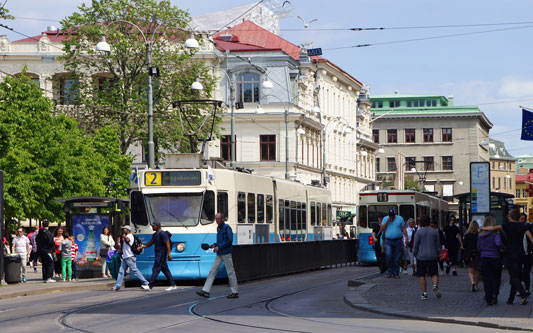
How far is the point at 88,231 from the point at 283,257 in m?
5.73

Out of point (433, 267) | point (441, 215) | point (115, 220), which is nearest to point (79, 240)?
point (115, 220)

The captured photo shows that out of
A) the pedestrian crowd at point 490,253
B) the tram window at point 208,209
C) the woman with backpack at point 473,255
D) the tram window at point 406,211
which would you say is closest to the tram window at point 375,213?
the tram window at point 406,211

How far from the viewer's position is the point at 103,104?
54031mm

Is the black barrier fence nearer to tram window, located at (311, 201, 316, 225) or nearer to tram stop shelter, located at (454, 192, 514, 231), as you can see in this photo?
tram window, located at (311, 201, 316, 225)

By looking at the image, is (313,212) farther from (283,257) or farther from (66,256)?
(66,256)

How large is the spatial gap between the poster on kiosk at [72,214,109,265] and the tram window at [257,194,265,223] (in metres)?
4.47

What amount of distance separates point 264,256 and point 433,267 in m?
9.56

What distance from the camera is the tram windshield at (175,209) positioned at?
85.3ft

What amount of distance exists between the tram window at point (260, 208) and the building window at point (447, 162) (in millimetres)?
102111

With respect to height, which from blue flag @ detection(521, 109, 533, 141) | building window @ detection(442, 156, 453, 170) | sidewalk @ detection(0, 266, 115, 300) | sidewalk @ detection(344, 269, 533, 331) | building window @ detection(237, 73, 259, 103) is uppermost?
building window @ detection(237, 73, 259, 103)

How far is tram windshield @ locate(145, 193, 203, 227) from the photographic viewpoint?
2600cm

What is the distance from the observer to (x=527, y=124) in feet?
101

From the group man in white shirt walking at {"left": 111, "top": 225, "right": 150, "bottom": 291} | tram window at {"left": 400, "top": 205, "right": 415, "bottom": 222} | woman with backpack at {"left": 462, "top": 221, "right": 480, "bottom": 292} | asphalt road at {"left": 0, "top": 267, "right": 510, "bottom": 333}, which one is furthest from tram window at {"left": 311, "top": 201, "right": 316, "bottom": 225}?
woman with backpack at {"left": 462, "top": 221, "right": 480, "bottom": 292}

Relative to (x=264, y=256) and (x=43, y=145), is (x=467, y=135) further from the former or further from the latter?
(x=264, y=256)
